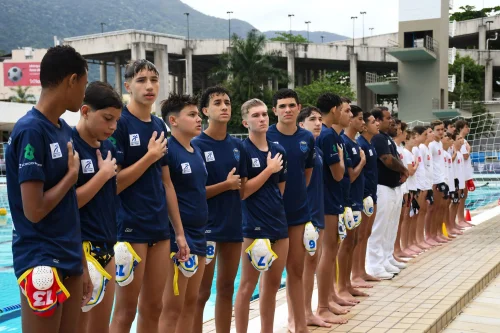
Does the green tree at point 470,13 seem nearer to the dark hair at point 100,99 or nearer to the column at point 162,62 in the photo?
the column at point 162,62

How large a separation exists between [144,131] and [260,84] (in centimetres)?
4348

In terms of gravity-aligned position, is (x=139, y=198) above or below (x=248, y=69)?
below

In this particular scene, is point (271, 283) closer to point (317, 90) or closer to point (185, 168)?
point (185, 168)

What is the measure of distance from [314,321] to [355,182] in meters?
1.75

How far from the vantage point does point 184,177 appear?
4.18 m

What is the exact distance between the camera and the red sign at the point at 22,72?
3219 inches

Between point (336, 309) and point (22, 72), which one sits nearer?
point (336, 309)

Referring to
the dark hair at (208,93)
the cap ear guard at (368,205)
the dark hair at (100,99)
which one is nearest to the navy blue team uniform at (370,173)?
the cap ear guard at (368,205)

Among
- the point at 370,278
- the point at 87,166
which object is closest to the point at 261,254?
the point at 87,166

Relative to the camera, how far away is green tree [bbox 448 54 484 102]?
171ft

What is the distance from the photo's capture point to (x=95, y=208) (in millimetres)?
3312

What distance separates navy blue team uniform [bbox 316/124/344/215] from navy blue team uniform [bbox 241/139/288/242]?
1164 mm

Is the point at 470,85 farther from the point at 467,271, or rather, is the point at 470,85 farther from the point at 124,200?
the point at 124,200

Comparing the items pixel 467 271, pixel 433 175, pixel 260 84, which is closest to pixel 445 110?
pixel 260 84
